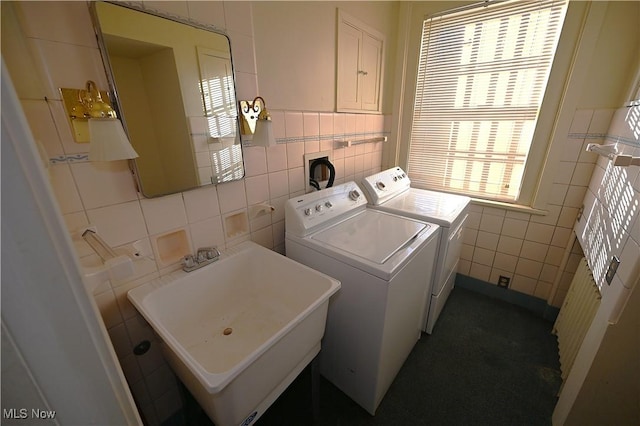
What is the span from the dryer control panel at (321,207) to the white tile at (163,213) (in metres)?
0.51

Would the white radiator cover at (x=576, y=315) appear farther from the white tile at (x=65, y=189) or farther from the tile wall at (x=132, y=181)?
the white tile at (x=65, y=189)

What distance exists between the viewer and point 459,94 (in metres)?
2.08

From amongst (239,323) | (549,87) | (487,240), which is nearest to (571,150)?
(549,87)

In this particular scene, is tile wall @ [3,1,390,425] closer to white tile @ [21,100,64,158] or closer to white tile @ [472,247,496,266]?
white tile @ [21,100,64,158]

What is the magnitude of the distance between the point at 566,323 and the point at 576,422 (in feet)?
2.49

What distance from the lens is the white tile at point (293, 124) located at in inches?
57.8

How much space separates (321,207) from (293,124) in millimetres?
525

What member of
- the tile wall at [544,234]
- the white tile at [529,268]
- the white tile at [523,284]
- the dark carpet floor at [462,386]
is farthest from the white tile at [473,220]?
the dark carpet floor at [462,386]

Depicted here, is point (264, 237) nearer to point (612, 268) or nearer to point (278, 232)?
point (278, 232)

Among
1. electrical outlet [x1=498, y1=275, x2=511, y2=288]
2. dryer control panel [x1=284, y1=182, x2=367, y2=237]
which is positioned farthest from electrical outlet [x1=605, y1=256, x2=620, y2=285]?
dryer control panel [x1=284, y1=182, x2=367, y2=237]

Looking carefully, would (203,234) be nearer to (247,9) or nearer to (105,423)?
(105,423)

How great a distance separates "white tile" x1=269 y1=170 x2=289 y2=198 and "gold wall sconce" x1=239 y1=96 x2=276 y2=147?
259mm

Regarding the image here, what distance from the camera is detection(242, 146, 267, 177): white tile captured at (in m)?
1.32

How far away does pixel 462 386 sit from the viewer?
59.1 inches
